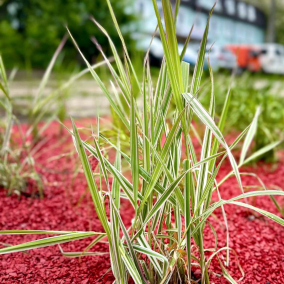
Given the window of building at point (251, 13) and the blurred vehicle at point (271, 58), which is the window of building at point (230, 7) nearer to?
the window of building at point (251, 13)

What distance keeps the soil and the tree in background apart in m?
6.68

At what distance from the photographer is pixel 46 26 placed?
806cm

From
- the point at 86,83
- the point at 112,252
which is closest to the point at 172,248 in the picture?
the point at 112,252

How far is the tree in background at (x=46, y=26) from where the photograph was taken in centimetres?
802

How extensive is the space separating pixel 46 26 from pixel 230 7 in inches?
735

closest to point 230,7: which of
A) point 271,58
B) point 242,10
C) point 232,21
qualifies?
point 232,21

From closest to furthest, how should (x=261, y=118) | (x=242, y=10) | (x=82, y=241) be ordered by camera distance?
(x=82, y=241) → (x=261, y=118) → (x=242, y=10)

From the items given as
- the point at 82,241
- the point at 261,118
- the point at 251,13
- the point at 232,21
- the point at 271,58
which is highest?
the point at 251,13

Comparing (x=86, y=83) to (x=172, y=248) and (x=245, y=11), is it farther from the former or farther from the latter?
(x=245, y=11)

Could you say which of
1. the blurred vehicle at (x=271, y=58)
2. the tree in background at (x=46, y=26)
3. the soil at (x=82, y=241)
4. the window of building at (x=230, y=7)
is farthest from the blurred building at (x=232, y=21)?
the soil at (x=82, y=241)

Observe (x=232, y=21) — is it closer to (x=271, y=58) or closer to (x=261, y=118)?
(x=271, y=58)

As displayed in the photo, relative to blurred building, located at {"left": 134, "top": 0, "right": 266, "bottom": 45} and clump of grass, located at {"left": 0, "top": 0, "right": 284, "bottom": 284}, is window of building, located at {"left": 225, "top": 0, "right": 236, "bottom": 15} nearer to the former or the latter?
blurred building, located at {"left": 134, "top": 0, "right": 266, "bottom": 45}

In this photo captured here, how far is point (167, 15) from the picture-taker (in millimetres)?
733

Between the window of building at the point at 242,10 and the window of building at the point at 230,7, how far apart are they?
59 centimetres
